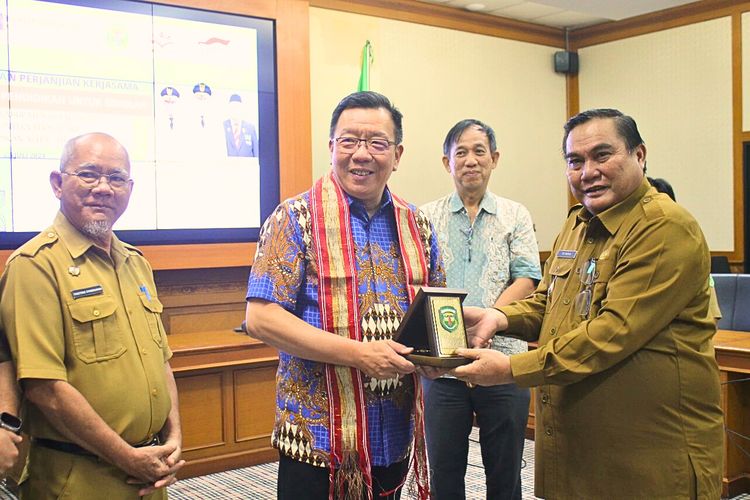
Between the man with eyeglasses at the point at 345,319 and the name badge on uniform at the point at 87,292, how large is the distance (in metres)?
0.40

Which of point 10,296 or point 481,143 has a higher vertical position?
point 481,143

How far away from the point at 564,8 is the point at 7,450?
5.40 meters

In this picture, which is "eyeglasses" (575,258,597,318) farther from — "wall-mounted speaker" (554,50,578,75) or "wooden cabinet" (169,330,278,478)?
"wall-mounted speaker" (554,50,578,75)

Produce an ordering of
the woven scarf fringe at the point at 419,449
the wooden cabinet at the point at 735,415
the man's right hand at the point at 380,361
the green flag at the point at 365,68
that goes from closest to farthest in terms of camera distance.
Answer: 1. the man's right hand at the point at 380,361
2. the woven scarf fringe at the point at 419,449
3. the wooden cabinet at the point at 735,415
4. the green flag at the point at 365,68

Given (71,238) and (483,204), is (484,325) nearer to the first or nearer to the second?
(483,204)

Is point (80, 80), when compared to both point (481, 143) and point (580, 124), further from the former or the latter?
point (580, 124)

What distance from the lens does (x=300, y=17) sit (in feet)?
16.3

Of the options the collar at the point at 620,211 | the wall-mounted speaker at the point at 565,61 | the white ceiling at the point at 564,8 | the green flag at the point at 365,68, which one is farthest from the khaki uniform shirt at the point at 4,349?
the wall-mounted speaker at the point at 565,61

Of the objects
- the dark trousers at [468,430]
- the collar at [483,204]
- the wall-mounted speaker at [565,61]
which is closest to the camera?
the dark trousers at [468,430]

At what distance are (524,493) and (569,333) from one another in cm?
230

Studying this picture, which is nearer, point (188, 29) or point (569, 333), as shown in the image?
point (569, 333)

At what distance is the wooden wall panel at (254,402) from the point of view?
4.28 metres

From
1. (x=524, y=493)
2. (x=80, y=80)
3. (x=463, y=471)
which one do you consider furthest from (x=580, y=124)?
(x=80, y=80)

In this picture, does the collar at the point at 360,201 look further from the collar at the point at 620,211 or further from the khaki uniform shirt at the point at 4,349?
the khaki uniform shirt at the point at 4,349
